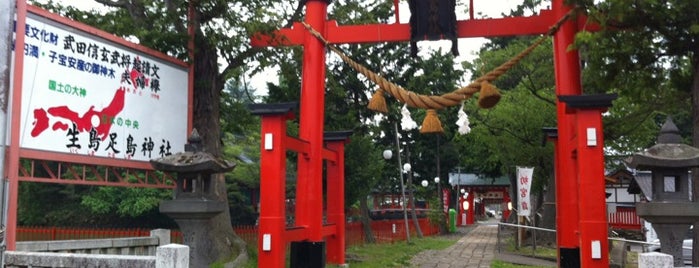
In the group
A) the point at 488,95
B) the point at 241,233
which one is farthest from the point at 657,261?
the point at 241,233

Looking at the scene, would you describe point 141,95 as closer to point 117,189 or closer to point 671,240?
point 671,240

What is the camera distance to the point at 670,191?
300 inches

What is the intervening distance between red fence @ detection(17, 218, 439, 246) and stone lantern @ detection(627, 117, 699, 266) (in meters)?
9.73

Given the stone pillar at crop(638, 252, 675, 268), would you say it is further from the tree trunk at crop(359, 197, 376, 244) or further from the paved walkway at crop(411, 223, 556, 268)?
the tree trunk at crop(359, 197, 376, 244)

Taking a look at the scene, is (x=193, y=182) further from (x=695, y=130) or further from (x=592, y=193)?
(x=695, y=130)

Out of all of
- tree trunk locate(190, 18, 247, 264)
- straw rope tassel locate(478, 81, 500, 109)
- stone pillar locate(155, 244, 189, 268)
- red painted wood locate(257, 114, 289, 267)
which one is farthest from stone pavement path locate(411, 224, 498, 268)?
stone pillar locate(155, 244, 189, 268)

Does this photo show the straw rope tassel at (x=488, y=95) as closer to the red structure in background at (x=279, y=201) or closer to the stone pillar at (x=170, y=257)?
the red structure in background at (x=279, y=201)

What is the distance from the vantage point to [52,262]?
7.12m

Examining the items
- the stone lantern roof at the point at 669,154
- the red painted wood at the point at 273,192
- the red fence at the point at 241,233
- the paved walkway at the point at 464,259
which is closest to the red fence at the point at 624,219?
the red fence at the point at 241,233

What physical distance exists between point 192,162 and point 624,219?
29.1m

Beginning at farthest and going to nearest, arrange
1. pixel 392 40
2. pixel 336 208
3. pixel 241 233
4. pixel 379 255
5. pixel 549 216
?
pixel 549 216, pixel 379 255, pixel 241 233, pixel 336 208, pixel 392 40

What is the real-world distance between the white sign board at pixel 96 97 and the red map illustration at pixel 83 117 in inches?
0.5

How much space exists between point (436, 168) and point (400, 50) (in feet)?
73.0

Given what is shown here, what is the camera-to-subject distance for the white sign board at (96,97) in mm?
7895
